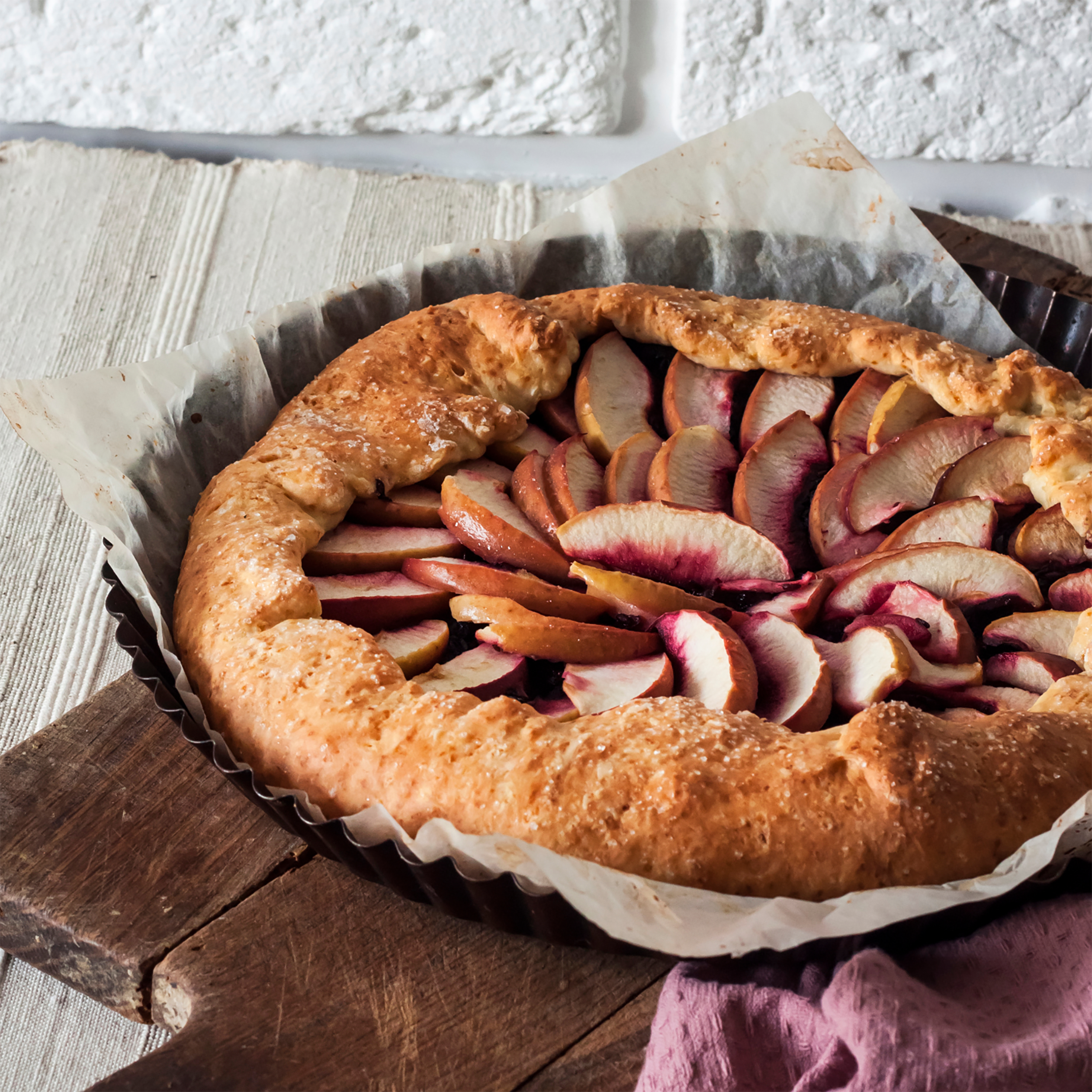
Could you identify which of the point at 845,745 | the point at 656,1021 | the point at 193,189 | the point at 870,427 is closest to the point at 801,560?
the point at 870,427

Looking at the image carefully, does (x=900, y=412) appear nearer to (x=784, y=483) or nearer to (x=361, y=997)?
(x=784, y=483)

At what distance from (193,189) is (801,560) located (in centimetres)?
280

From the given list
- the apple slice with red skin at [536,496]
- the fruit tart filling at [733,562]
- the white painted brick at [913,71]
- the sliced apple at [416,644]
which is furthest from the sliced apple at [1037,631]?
the white painted brick at [913,71]

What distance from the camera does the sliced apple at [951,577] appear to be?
201 centimetres

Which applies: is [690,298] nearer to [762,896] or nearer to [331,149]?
[762,896]

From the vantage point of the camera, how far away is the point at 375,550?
217 centimetres

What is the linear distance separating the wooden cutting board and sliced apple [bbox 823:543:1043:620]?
710 millimetres

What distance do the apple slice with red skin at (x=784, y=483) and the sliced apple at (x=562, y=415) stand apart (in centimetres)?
38

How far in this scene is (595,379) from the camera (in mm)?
2520

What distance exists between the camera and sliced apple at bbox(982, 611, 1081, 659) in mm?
1950

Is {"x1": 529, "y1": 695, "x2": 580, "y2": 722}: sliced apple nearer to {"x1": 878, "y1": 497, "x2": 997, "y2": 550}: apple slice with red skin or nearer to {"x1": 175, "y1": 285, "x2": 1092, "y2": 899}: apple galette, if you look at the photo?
{"x1": 175, "y1": 285, "x2": 1092, "y2": 899}: apple galette

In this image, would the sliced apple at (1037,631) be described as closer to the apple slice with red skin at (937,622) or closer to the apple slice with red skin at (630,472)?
the apple slice with red skin at (937,622)

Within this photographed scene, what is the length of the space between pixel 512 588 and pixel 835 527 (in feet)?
2.01

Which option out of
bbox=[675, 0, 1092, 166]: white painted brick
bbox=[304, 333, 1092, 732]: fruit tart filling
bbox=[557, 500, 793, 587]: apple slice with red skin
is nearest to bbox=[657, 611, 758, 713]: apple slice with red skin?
bbox=[304, 333, 1092, 732]: fruit tart filling
